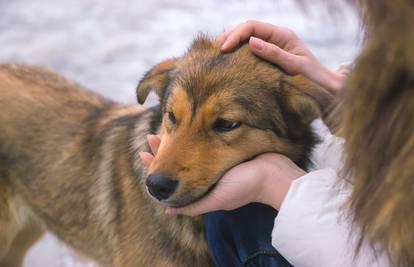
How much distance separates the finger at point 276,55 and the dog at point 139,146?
0.09 feet

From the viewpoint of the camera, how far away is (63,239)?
2.71 m

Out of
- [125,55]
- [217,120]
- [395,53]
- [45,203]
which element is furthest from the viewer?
[125,55]

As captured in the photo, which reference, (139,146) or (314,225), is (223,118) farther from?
(139,146)

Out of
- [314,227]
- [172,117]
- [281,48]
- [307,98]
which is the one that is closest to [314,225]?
[314,227]

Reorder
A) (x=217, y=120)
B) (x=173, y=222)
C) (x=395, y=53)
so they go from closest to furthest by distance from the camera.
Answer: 1. (x=395, y=53)
2. (x=217, y=120)
3. (x=173, y=222)

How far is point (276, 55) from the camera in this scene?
1.91m

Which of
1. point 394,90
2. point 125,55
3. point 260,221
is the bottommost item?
point 125,55

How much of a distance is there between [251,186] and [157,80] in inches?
24.6

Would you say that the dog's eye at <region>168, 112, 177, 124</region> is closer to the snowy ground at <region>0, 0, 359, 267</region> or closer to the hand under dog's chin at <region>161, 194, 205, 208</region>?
the hand under dog's chin at <region>161, 194, 205, 208</region>

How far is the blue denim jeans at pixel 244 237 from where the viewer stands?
1871 mm

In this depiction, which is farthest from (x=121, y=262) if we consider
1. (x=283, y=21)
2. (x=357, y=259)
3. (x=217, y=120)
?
(x=283, y=21)

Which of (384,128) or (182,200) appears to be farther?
(182,200)

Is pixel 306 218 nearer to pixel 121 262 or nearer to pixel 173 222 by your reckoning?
pixel 173 222

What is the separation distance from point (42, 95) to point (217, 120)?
1.15m
